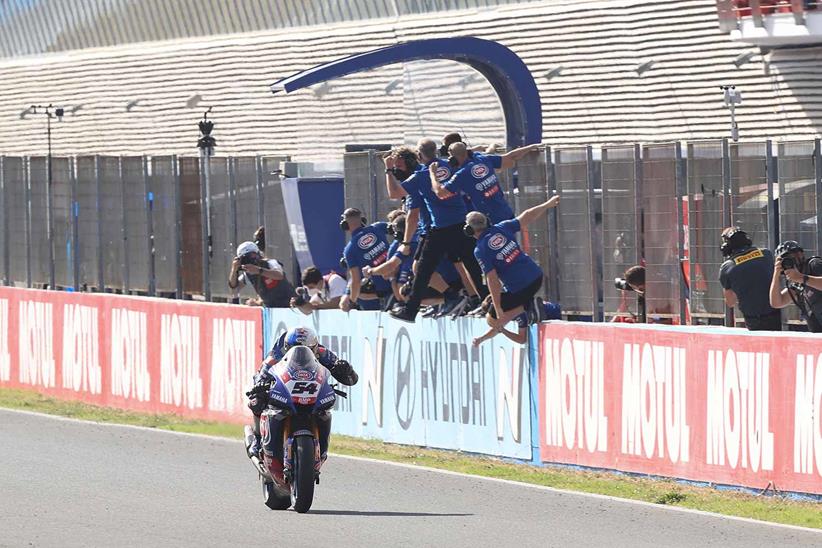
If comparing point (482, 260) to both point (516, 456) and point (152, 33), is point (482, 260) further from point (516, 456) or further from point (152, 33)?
point (152, 33)

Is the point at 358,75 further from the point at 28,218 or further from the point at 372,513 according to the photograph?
the point at 372,513

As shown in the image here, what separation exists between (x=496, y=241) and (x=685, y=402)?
223cm

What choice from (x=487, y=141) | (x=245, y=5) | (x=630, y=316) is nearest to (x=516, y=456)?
(x=630, y=316)

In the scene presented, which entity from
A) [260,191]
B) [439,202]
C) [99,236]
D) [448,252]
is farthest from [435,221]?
[99,236]

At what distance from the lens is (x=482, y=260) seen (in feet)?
48.9

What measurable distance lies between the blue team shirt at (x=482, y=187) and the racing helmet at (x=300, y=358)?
3855mm

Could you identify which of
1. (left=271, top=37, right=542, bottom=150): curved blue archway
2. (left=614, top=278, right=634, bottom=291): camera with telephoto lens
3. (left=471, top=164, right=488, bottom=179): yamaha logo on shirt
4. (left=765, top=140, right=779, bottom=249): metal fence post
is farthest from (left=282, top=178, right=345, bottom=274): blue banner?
(left=765, top=140, right=779, bottom=249): metal fence post

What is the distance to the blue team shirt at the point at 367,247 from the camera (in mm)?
17266

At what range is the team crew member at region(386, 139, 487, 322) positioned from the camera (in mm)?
15898

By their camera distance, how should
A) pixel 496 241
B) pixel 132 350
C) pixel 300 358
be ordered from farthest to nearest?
pixel 132 350, pixel 496 241, pixel 300 358

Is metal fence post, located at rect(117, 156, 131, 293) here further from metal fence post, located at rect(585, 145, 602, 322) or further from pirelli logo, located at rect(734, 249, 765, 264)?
pirelli logo, located at rect(734, 249, 765, 264)

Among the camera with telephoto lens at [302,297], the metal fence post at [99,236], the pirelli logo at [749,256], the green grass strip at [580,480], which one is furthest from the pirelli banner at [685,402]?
the metal fence post at [99,236]

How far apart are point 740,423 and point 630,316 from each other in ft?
9.52

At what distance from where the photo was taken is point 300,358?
12.2 metres
